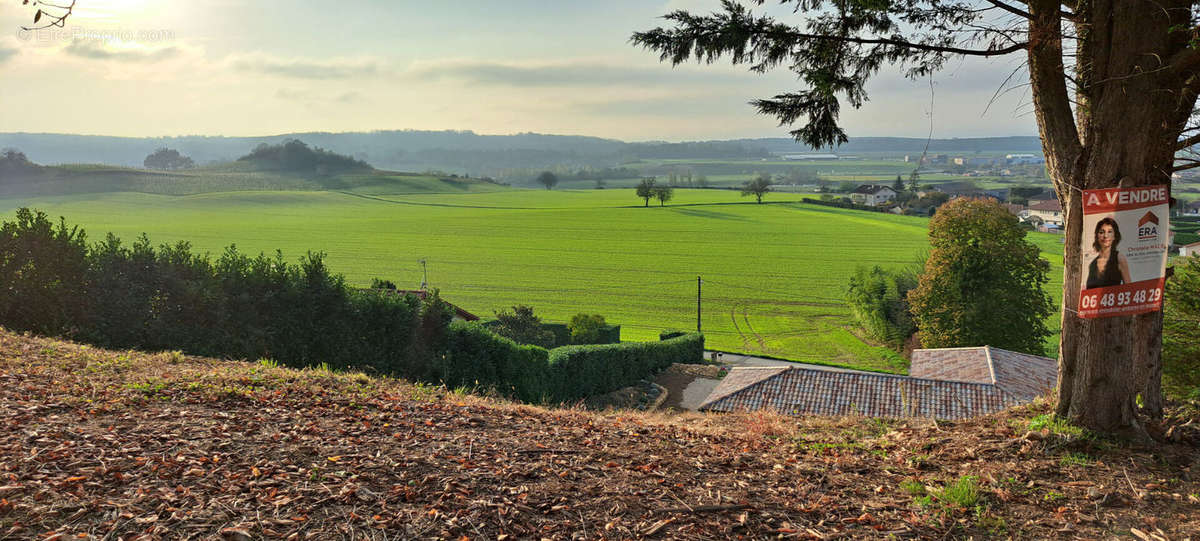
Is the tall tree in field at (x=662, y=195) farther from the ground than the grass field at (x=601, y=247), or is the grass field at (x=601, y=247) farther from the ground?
the tall tree in field at (x=662, y=195)

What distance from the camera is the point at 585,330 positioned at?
122 feet

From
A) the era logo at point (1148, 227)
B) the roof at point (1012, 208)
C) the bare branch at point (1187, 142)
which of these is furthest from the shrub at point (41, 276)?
the roof at point (1012, 208)

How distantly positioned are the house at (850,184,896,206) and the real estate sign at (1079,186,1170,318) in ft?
370

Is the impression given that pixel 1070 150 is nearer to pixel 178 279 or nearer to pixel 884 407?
pixel 884 407

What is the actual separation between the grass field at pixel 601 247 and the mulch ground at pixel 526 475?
33.7 meters

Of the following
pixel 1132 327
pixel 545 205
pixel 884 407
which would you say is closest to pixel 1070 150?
pixel 1132 327

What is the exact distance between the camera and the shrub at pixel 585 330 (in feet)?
121

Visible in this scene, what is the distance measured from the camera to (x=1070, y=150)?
610 cm

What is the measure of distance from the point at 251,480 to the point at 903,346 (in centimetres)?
4326

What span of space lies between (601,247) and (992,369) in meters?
58.5

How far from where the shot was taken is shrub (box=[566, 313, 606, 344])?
36.9 metres

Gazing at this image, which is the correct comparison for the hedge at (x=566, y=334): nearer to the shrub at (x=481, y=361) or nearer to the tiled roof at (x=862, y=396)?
the shrub at (x=481, y=361)

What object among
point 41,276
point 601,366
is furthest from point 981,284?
point 41,276

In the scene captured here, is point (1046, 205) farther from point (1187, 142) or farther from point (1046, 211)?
point (1187, 142)
